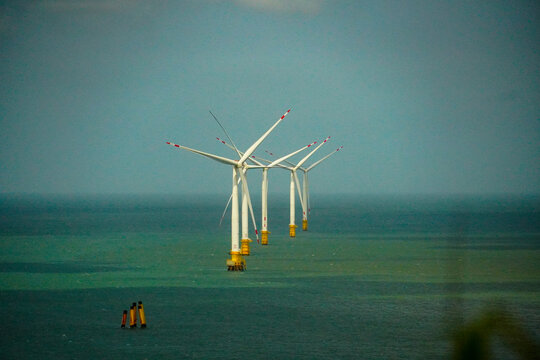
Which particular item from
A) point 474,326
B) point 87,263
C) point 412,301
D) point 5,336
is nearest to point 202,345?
point 5,336

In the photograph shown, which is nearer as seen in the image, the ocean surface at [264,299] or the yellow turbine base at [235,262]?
the ocean surface at [264,299]

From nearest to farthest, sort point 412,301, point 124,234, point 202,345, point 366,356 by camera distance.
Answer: point 366,356 < point 202,345 < point 412,301 < point 124,234

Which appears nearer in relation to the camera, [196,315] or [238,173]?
[196,315]

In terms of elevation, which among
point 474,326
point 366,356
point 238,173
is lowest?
point 366,356

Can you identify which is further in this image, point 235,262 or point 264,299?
point 235,262

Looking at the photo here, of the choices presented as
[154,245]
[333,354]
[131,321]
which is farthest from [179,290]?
[154,245]

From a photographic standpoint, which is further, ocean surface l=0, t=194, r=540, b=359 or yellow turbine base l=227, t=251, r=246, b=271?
yellow turbine base l=227, t=251, r=246, b=271

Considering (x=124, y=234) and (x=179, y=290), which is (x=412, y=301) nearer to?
(x=179, y=290)

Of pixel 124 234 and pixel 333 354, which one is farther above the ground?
pixel 124 234

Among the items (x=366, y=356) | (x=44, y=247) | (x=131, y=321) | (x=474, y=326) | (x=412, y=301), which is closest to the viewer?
(x=474, y=326)

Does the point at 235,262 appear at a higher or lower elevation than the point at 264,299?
higher
